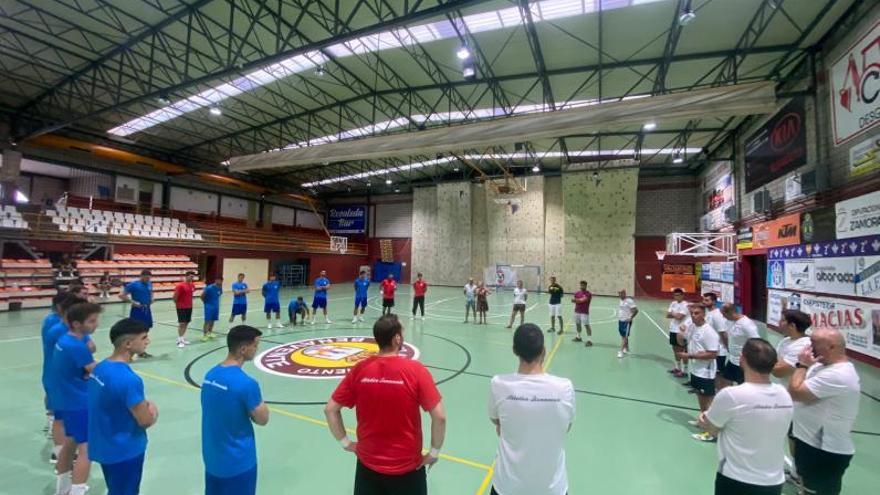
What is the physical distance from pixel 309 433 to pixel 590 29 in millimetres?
12869

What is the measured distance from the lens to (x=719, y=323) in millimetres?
5504

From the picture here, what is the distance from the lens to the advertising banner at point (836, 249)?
858cm

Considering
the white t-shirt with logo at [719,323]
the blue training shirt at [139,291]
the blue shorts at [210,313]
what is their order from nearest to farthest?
the white t-shirt with logo at [719,323] < the blue training shirt at [139,291] < the blue shorts at [210,313]

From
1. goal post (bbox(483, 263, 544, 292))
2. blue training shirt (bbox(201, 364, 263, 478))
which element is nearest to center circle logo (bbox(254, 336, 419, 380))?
blue training shirt (bbox(201, 364, 263, 478))

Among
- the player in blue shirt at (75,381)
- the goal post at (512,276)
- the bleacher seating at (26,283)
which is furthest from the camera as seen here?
the goal post at (512,276)

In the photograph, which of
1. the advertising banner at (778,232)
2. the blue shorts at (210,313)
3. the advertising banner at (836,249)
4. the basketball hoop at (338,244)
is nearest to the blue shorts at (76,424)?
the blue shorts at (210,313)

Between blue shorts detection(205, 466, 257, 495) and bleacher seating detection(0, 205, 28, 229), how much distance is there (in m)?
21.4

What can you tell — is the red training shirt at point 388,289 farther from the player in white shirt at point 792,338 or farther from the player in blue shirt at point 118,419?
the player in white shirt at point 792,338

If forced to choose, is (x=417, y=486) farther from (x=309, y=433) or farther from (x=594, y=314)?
(x=594, y=314)

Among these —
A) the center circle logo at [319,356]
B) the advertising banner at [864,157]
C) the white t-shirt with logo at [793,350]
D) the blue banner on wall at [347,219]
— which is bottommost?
the center circle logo at [319,356]

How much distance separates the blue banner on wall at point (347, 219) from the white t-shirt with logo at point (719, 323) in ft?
108

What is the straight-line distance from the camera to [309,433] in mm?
4824

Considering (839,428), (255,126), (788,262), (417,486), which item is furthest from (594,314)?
(255,126)

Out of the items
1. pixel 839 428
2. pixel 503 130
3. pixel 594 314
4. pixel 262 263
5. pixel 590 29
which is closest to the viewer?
pixel 839 428
